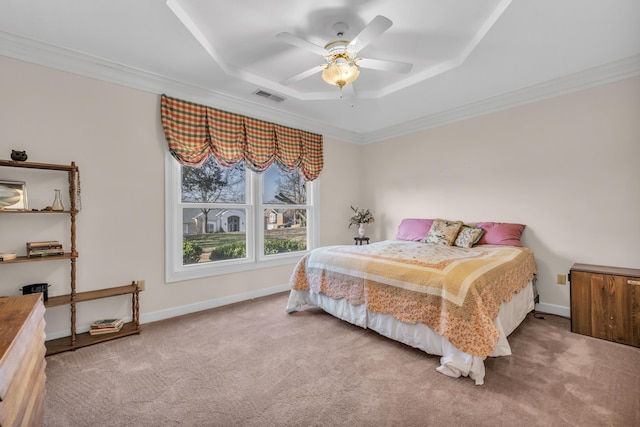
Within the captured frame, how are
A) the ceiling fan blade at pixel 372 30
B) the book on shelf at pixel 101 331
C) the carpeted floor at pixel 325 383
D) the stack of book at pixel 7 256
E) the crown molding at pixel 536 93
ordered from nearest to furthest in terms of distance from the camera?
the carpeted floor at pixel 325 383 → the ceiling fan blade at pixel 372 30 → the stack of book at pixel 7 256 → the book on shelf at pixel 101 331 → the crown molding at pixel 536 93

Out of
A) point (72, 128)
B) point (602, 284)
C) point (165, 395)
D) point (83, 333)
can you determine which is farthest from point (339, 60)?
point (83, 333)

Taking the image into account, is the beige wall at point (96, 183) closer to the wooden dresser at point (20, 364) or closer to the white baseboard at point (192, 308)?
the white baseboard at point (192, 308)

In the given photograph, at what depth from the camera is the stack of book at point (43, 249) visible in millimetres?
2262

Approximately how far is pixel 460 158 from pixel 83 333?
4.64 m

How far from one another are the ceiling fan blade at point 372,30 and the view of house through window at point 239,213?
2194mm

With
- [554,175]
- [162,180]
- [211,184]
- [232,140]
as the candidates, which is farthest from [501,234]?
[162,180]

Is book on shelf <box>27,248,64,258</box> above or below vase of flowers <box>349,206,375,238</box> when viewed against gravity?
below

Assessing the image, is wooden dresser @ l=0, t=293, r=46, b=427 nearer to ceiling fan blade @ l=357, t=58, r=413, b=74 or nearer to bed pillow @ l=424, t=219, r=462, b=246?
ceiling fan blade @ l=357, t=58, r=413, b=74

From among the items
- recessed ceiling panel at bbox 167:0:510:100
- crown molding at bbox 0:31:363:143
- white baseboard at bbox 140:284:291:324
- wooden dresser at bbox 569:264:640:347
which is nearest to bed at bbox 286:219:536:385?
wooden dresser at bbox 569:264:640:347

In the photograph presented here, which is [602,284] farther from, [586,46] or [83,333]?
[83,333]

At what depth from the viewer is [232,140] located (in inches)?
136

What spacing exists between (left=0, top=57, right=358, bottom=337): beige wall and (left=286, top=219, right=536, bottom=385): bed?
4.97ft

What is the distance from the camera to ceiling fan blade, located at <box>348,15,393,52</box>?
179 centimetres

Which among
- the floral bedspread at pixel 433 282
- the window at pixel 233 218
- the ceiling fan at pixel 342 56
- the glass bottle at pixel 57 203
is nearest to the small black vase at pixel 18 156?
the glass bottle at pixel 57 203
